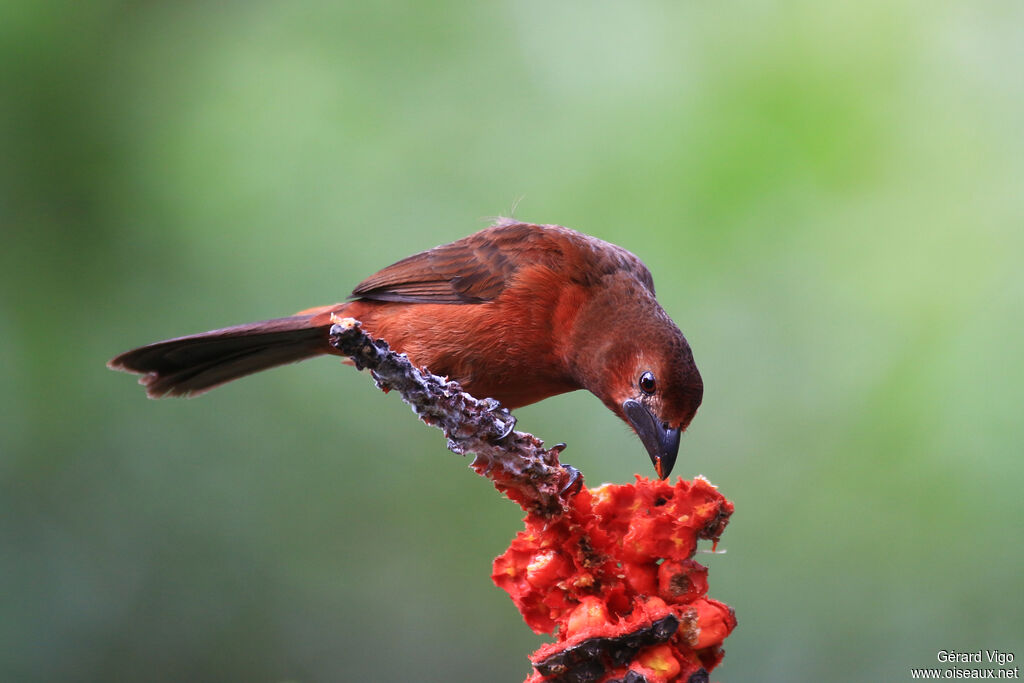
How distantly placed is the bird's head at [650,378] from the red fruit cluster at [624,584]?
3.00 ft

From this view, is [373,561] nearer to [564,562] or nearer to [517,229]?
[517,229]

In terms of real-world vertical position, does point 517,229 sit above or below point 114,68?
below

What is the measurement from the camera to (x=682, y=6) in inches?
179

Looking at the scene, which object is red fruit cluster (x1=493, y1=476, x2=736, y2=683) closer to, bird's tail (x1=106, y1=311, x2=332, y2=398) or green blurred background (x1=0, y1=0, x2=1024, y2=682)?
green blurred background (x1=0, y1=0, x2=1024, y2=682)

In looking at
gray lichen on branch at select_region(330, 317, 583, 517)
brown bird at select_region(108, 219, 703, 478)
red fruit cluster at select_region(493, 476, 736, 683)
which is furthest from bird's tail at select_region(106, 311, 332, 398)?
red fruit cluster at select_region(493, 476, 736, 683)

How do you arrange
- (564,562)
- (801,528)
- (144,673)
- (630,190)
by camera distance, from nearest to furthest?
(564,562) < (144,673) < (801,528) < (630,190)

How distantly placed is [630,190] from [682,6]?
99cm

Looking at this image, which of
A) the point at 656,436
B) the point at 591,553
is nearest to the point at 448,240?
the point at 656,436

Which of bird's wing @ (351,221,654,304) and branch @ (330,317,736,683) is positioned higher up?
bird's wing @ (351,221,654,304)

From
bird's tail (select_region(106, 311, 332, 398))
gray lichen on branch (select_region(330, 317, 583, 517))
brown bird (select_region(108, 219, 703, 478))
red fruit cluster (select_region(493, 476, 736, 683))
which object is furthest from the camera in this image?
bird's tail (select_region(106, 311, 332, 398))

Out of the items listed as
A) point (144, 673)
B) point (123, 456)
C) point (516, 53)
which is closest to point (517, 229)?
point (516, 53)

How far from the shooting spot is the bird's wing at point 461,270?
3.73 metres

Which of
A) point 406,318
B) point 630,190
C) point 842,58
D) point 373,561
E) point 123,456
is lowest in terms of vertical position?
point 373,561

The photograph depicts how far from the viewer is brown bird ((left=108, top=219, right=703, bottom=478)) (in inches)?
122
